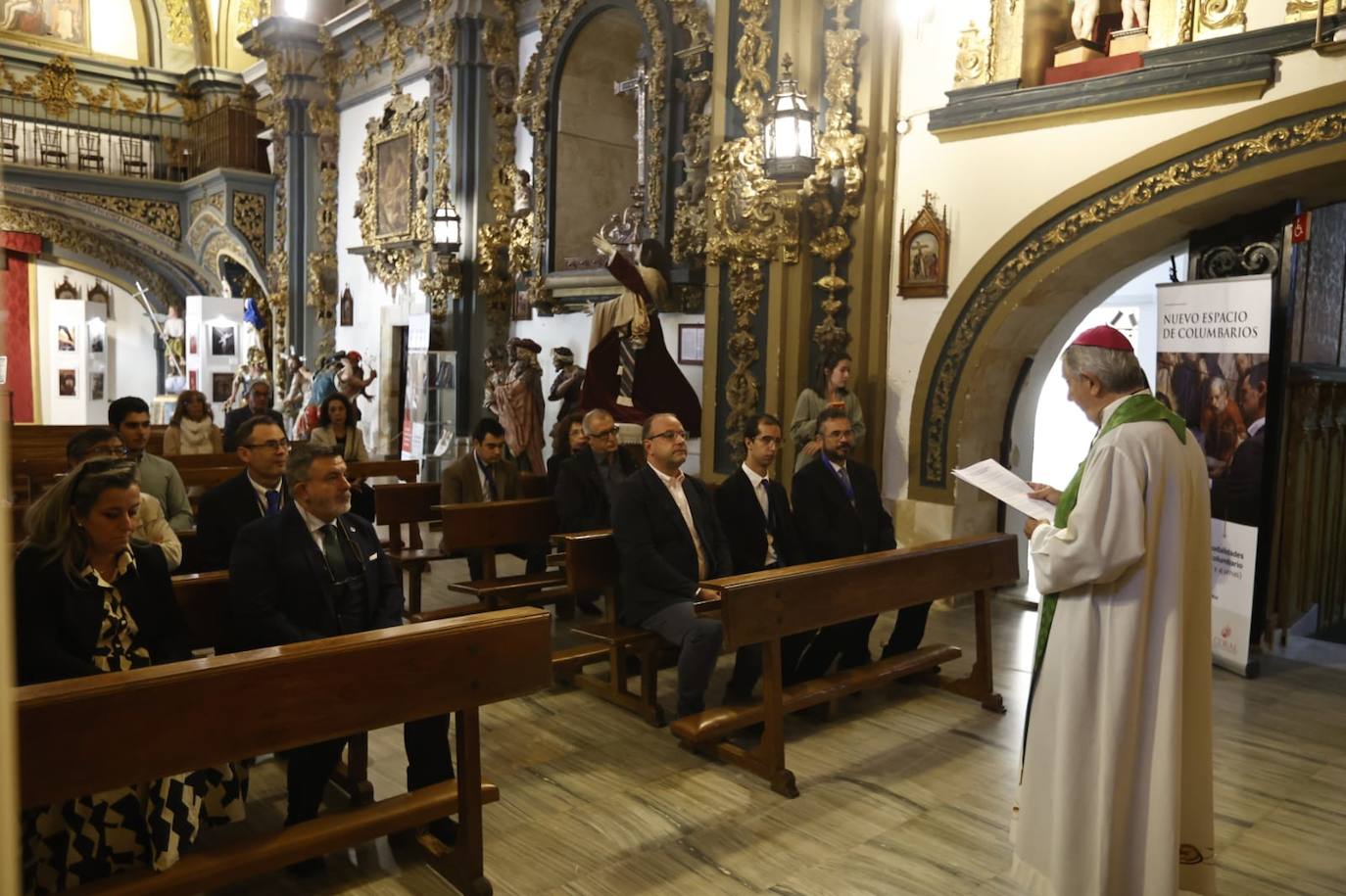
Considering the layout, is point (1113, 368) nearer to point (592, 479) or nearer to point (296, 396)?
point (592, 479)

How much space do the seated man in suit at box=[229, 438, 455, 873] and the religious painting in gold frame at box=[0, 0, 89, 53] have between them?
18414 mm

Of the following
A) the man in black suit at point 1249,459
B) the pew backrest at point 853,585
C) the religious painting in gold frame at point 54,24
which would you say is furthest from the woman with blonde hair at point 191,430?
the religious painting in gold frame at point 54,24

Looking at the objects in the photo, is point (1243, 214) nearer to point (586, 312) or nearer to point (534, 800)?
point (534, 800)

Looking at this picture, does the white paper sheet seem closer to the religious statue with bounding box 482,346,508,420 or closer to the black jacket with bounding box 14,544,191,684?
the black jacket with bounding box 14,544,191,684

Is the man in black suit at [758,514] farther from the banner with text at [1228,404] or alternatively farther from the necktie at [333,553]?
the banner with text at [1228,404]

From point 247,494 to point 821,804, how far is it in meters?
2.74

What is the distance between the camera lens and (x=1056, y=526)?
2857mm

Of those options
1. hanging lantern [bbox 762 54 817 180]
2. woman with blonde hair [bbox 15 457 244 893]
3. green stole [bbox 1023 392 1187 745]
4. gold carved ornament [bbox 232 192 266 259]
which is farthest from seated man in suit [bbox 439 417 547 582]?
gold carved ornament [bbox 232 192 266 259]

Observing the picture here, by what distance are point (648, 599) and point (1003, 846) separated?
180 centimetres

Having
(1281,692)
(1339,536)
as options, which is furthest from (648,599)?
(1339,536)

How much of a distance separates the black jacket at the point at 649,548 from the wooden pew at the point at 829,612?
564mm

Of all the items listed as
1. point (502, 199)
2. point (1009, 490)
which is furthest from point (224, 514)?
point (502, 199)

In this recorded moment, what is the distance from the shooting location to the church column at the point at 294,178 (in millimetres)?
14492

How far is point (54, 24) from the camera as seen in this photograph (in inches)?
712
